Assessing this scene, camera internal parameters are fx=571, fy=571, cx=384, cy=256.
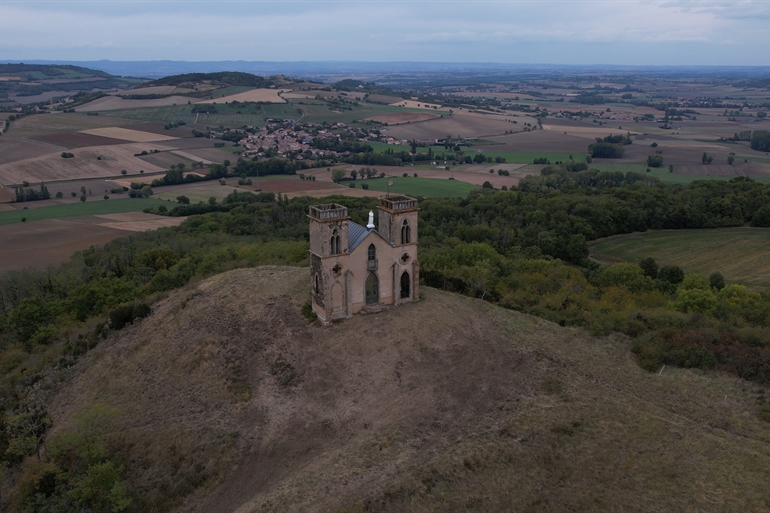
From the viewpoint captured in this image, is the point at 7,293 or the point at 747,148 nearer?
the point at 7,293

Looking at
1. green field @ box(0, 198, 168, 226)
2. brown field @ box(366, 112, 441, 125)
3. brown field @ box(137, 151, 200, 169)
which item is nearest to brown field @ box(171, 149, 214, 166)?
brown field @ box(137, 151, 200, 169)

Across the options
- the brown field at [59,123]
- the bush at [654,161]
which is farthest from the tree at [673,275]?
the brown field at [59,123]

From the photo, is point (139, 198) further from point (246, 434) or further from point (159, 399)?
point (246, 434)

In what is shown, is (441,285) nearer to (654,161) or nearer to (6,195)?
(6,195)

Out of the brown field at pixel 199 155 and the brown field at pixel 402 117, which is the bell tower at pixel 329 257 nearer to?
the brown field at pixel 199 155

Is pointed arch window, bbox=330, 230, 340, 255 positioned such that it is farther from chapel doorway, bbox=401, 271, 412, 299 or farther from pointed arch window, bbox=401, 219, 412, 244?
chapel doorway, bbox=401, 271, 412, 299

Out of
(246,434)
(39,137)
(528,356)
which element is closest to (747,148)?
(528,356)
